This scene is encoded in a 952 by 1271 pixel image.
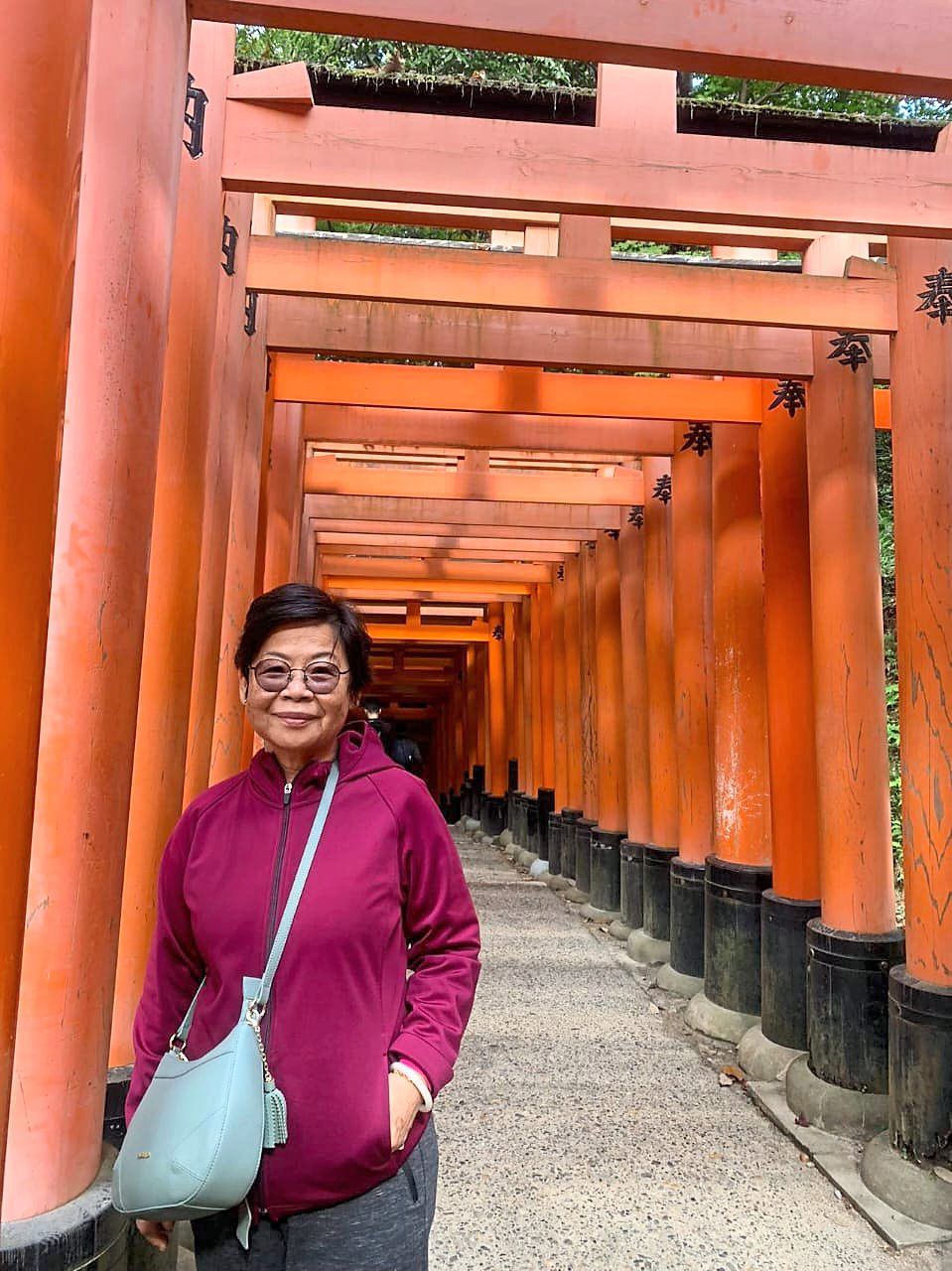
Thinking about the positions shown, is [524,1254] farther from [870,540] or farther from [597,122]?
[597,122]

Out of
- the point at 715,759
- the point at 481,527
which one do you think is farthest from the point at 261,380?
the point at 481,527

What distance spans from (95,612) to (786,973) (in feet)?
12.9

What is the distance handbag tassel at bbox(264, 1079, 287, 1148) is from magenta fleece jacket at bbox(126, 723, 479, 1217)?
0.01 metres

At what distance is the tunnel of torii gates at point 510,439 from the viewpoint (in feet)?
6.27

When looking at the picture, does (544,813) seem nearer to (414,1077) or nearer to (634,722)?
(634,722)

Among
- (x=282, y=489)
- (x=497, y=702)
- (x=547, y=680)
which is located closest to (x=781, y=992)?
(x=282, y=489)

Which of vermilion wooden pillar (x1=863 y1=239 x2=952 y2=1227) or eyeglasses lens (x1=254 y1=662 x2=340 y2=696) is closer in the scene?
eyeglasses lens (x1=254 y1=662 x2=340 y2=696)

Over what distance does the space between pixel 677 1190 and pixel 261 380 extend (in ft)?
13.0

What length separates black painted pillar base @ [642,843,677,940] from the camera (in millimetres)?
7090

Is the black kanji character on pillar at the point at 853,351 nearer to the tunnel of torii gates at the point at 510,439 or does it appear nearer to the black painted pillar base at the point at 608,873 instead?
the tunnel of torii gates at the point at 510,439

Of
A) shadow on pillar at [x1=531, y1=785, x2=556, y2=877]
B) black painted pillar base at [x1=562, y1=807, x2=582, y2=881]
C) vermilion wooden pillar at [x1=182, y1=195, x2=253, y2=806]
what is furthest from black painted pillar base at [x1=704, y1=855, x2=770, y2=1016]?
shadow on pillar at [x1=531, y1=785, x2=556, y2=877]

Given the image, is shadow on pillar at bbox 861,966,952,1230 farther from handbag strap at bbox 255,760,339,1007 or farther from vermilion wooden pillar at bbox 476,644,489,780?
vermilion wooden pillar at bbox 476,644,489,780

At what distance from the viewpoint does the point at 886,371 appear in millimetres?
4855

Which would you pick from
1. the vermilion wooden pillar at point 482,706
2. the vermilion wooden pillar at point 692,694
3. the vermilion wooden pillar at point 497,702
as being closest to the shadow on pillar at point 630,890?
the vermilion wooden pillar at point 692,694
